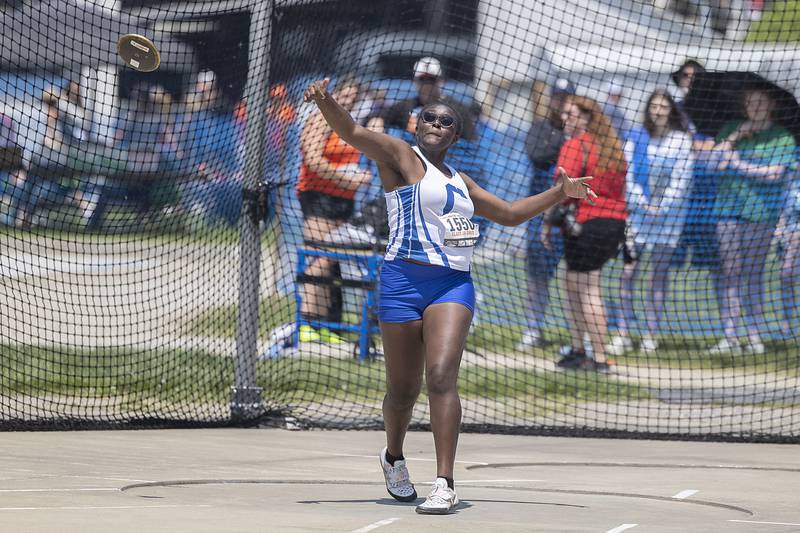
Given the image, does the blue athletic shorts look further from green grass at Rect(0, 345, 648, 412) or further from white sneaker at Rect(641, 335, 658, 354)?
→ white sneaker at Rect(641, 335, 658, 354)

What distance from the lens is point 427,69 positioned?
11398 mm

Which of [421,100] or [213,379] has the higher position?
[421,100]

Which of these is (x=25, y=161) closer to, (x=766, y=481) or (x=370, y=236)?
Result: (x=370, y=236)

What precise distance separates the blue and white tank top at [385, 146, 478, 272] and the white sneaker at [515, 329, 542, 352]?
5.98m

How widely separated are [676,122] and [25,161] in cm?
530

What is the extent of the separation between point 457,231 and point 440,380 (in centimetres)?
67

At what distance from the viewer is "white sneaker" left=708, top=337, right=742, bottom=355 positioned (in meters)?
12.9

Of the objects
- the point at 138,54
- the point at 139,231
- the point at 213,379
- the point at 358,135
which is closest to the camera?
the point at 358,135

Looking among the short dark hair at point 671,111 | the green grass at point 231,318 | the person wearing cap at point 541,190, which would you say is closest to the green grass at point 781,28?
the short dark hair at point 671,111

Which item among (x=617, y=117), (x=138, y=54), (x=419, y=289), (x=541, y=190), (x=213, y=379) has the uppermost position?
(x=617, y=117)

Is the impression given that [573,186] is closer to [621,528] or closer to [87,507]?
[621,528]

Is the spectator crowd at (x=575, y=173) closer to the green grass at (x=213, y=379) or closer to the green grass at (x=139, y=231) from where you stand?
the green grass at (x=139, y=231)

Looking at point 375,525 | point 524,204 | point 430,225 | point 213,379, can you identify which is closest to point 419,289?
point 430,225

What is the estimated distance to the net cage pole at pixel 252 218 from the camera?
9.55 meters
